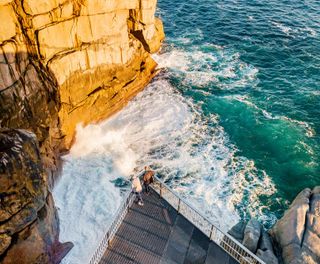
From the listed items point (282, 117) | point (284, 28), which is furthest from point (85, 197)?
point (284, 28)

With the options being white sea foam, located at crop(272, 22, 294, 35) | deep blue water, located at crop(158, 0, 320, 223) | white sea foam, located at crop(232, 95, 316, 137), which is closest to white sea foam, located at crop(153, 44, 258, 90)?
deep blue water, located at crop(158, 0, 320, 223)

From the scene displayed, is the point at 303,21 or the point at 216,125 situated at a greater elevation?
the point at 303,21

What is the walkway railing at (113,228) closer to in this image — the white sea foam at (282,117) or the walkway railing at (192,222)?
the walkway railing at (192,222)

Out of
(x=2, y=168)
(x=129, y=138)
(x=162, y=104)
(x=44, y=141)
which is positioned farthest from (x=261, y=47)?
(x=2, y=168)

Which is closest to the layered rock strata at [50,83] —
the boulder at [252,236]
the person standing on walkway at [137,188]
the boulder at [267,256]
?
the person standing on walkway at [137,188]

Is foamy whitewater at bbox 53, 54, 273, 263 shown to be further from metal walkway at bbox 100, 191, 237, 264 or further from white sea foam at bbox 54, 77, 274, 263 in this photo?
metal walkway at bbox 100, 191, 237, 264

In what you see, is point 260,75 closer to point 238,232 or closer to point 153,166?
point 153,166

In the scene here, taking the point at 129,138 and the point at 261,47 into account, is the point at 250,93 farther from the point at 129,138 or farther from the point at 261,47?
the point at 129,138
